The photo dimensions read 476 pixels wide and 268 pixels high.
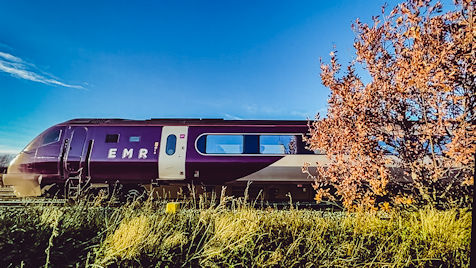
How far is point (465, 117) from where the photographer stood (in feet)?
14.2

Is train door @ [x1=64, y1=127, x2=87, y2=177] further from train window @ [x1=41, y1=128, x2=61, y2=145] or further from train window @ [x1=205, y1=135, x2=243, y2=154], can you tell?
train window @ [x1=205, y1=135, x2=243, y2=154]

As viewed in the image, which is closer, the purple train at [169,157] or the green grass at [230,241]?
the green grass at [230,241]

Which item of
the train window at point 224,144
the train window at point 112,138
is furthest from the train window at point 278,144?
the train window at point 112,138

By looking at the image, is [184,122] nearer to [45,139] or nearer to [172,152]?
[172,152]

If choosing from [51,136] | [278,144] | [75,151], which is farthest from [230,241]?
[51,136]

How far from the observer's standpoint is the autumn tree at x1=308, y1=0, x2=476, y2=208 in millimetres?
3898

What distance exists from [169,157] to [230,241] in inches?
217

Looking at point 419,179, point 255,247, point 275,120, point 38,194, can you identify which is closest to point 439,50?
point 419,179

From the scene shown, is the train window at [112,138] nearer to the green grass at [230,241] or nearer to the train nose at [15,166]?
the train nose at [15,166]

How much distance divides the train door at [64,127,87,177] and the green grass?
4.54 meters

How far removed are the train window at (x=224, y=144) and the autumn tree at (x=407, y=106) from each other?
370 centimetres

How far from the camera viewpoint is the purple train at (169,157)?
8492mm

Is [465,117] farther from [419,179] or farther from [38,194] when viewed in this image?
[38,194]

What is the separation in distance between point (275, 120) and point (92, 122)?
6105 millimetres
